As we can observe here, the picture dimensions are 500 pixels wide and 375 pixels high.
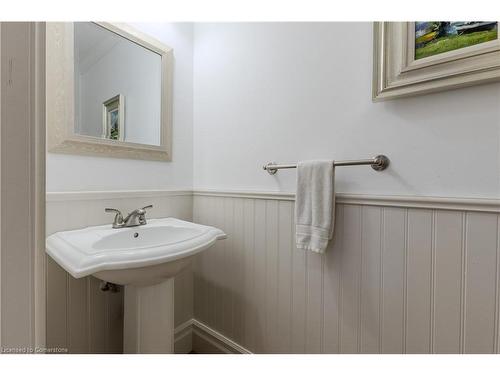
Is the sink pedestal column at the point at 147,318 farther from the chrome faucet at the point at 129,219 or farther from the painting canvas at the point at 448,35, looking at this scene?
the painting canvas at the point at 448,35

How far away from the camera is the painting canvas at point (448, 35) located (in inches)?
24.6

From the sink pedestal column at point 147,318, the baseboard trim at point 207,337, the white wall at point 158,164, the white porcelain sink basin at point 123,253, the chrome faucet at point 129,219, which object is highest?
the white wall at point 158,164

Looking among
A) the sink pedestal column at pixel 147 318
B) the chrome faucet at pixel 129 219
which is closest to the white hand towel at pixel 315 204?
the sink pedestal column at pixel 147 318

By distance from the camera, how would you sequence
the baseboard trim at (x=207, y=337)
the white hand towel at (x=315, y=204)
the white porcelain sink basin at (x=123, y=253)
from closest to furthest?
1. the white porcelain sink basin at (x=123, y=253)
2. the white hand towel at (x=315, y=204)
3. the baseboard trim at (x=207, y=337)

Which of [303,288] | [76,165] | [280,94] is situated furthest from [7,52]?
[303,288]

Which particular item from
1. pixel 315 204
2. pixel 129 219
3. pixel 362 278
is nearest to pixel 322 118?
pixel 315 204

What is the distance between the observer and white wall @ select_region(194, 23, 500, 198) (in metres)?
0.67

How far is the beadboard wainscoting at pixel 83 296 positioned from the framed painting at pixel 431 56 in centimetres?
111

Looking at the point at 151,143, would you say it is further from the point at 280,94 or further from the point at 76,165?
the point at 280,94

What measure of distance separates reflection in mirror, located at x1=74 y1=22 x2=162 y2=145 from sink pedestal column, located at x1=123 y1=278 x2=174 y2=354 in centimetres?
69

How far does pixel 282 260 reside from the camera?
1035 millimetres

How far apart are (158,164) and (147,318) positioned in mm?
723

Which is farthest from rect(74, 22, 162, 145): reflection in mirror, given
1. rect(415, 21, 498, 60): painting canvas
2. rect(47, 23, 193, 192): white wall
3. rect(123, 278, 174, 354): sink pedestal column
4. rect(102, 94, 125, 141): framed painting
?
rect(415, 21, 498, 60): painting canvas

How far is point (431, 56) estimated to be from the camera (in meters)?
0.70
